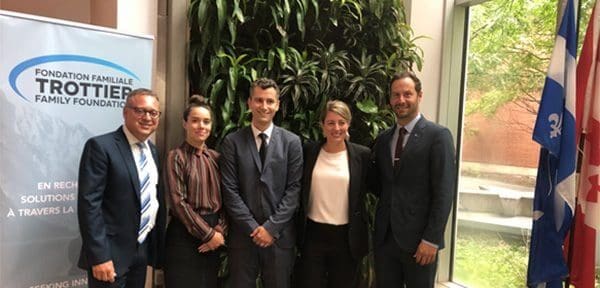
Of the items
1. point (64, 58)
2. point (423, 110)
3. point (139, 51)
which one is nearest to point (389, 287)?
point (423, 110)

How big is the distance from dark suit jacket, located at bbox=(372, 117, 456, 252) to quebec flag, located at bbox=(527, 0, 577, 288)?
487mm

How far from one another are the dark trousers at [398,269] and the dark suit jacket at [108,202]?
4.54 ft

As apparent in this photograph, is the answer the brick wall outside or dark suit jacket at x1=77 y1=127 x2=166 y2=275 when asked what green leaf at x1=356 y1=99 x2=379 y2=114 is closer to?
the brick wall outside

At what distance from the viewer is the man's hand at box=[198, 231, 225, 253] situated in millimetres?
2451

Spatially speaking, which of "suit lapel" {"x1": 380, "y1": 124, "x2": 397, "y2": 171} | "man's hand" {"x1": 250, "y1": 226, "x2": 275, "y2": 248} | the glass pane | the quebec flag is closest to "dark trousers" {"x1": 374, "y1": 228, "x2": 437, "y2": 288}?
"suit lapel" {"x1": 380, "y1": 124, "x2": 397, "y2": 171}

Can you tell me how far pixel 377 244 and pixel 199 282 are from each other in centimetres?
106

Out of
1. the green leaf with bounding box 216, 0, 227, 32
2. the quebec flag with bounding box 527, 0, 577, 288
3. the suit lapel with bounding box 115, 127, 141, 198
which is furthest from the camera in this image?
the green leaf with bounding box 216, 0, 227, 32

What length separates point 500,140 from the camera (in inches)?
139

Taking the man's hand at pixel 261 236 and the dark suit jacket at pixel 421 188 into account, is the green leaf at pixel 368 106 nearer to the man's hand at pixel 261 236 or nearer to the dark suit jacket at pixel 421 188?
the dark suit jacket at pixel 421 188

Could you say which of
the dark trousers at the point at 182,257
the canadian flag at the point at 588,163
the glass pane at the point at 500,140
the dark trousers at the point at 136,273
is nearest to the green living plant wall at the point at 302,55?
the glass pane at the point at 500,140

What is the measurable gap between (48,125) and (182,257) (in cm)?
103

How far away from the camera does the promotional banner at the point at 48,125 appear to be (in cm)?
230

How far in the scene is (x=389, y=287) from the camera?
2.61 m

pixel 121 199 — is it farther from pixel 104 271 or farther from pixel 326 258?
pixel 326 258
